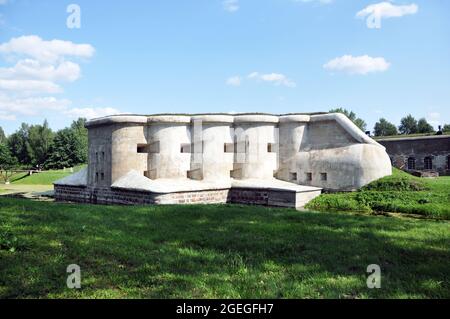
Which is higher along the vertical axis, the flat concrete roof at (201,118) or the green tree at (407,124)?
the green tree at (407,124)

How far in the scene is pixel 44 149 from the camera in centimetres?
6012

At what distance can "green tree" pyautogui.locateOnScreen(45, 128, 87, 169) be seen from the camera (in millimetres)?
51031

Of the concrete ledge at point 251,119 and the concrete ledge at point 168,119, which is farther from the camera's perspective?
the concrete ledge at point 251,119

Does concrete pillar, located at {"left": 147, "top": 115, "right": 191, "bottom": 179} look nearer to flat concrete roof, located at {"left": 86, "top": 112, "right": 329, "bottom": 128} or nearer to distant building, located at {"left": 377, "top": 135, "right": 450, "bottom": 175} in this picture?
flat concrete roof, located at {"left": 86, "top": 112, "right": 329, "bottom": 128}

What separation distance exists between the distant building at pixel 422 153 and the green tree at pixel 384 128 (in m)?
38.7

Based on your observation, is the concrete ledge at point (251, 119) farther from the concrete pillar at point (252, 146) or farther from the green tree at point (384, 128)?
the green tree at point (384, 128)

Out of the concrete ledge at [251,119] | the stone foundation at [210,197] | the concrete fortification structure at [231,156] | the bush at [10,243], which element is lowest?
the stone foundation at [210,197]

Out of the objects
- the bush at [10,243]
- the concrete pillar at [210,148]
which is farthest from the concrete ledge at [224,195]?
the bush at [10,243]

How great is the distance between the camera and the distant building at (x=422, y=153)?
29.8m

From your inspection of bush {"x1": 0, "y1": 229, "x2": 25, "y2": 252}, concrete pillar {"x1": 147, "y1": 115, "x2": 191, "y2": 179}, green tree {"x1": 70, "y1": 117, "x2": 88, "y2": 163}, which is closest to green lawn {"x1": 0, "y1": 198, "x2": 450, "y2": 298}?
bush {"x1": 0, "y1": 229, "x2": 25, "y2": 252}

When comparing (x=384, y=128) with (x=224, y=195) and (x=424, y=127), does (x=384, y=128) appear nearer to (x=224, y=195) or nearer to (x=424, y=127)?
(x=424, y=127)
